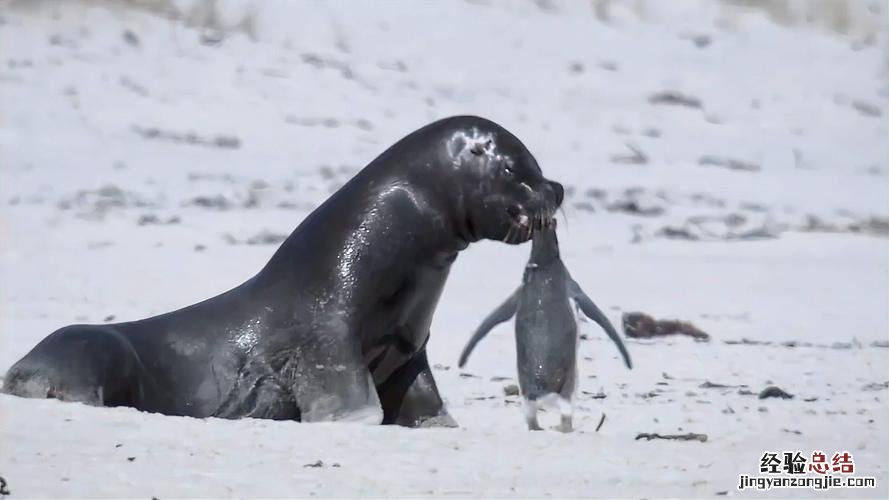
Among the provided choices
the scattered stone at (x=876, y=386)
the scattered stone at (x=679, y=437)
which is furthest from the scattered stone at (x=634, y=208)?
the scattered stone at (x=679, y=437)

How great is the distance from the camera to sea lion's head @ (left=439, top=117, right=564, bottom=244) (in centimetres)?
638

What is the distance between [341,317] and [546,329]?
0.92 metres

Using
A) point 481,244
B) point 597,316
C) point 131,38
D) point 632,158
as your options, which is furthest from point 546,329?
point 131,38

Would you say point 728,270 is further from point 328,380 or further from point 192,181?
point 328,380

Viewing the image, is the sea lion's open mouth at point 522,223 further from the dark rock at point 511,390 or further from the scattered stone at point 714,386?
the scattered stone at point 714,386

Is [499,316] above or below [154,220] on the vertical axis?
Result: above

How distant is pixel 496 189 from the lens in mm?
6383

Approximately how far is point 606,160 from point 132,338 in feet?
29.5

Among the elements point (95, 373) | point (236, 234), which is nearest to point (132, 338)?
point (95, 373)

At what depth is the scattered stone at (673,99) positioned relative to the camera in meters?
16.5

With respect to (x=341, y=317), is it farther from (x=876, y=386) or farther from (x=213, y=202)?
(x=213, y=202)

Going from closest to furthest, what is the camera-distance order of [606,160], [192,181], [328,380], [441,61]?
1. [328,380]
2. [192,181]
3. [606,160]
4. [441,61]

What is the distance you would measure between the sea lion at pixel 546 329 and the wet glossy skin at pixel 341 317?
32cm

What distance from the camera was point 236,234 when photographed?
1217 centimetres
